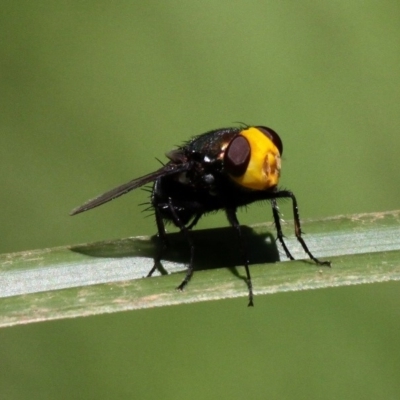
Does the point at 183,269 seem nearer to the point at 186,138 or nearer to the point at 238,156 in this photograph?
the point at 238,156

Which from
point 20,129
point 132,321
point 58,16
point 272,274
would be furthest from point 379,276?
point 58,16

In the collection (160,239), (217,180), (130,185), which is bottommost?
(160,239)

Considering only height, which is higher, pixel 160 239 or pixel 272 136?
pixel 272 136

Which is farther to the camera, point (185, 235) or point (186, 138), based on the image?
point (186, 138)

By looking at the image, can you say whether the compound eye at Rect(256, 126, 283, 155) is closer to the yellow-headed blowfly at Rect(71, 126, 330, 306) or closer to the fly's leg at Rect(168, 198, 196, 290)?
the yellow-headed blowfly at Rect(71, 126, 330, 306)

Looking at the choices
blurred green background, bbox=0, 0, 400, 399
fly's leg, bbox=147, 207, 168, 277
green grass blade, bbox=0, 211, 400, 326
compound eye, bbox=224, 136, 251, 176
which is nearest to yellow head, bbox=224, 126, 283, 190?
compound eye, bbox=224, 136, 251, 176

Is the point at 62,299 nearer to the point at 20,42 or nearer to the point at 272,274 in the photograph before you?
the point at 272,274

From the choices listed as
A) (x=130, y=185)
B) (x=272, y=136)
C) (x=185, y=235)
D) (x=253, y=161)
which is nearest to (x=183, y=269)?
(x=185, y=235)
